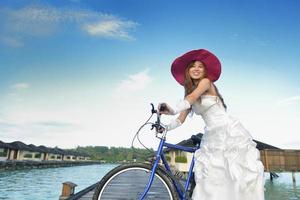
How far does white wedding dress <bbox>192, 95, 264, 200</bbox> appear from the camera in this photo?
252cm

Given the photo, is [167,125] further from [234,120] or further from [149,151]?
[234,120]

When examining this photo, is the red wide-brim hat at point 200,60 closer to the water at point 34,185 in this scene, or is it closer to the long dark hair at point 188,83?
the long dark hair at point 188,83

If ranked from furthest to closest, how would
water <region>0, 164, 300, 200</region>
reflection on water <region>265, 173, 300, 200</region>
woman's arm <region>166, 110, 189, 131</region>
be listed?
reflection on water <region>265, 173, 300, 200</region>
water <region>0, 164, 300, 200</region>
woman's arm <region>166, 110, 189, 131</region>

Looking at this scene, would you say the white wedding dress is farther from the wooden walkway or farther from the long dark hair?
the wooden walkway

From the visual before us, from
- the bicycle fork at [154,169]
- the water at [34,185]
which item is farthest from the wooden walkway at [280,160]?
the bicycle fork at [154,169]

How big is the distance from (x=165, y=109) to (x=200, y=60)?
929 mm

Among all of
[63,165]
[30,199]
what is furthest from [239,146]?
[63,165]

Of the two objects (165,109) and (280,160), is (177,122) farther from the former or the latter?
(280,160)

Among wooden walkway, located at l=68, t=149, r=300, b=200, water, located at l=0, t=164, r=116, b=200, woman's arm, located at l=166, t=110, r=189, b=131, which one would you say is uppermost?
woman's arm, located at l=166, t=110, r=189, b=131

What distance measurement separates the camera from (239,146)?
2.63m

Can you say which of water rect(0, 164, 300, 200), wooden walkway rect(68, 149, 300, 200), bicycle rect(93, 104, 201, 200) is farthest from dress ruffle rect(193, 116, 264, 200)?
wooden walkway rect(68, 149, 300, 200)

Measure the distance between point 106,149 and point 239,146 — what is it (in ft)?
463

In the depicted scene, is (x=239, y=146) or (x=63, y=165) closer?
(x=239, y=146)

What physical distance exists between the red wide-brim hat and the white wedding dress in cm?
41
